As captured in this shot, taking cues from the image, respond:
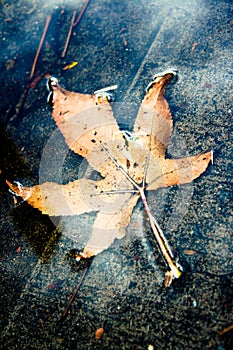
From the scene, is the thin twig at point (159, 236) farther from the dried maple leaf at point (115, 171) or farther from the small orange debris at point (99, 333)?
the small orange debris at point (99, 333)

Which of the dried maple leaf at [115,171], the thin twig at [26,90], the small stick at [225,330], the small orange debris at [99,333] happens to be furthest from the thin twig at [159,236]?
the thin twig at [26,90]

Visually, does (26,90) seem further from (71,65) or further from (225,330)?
(225,330)

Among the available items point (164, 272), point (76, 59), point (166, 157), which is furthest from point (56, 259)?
point (76, 59)

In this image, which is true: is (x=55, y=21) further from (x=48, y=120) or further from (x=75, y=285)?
(x=75, y=285)

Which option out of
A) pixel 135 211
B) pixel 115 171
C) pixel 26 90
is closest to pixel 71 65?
pixel 26 90

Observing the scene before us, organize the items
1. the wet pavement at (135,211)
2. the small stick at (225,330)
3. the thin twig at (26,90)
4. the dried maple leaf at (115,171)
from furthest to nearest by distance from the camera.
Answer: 1. the thin twig at (26,90)
2. the dried maple leaf at (115,171)
3. the wet pavement at (135,211)
4. the small stick at (225,330)
